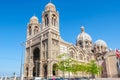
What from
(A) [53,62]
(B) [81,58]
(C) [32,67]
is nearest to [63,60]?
(A) [53,62]

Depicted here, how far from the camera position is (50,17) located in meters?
58.7

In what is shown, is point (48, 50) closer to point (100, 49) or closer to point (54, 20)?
point (54, 20)

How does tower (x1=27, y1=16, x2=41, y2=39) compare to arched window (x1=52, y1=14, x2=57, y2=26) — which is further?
tower (x1=27, y1=16, x2=41, y2=39)

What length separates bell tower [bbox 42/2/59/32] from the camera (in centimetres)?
5926

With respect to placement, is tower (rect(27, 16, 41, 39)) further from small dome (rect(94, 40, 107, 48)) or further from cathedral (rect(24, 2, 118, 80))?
small dome (rect(94, 40, 107, 48))

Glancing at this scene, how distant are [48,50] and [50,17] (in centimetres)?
1281

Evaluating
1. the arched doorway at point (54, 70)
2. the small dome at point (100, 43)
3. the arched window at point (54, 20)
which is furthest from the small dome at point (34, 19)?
the small dome at point (100, 43)

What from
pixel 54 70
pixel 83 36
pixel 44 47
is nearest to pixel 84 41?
pixel 83 36

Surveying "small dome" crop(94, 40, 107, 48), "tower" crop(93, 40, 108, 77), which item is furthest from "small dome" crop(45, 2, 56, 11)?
"small dome" crop(94, 40, 107, 48)

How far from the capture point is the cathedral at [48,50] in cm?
5480

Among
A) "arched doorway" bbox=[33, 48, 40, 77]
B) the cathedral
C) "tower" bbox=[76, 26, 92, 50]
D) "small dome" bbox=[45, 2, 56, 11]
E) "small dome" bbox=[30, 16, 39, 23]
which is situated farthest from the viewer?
"tower" bbox=[76, 26, 92, 50]

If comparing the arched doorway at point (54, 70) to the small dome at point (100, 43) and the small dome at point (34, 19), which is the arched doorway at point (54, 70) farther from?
the small dome at point (100, 43)

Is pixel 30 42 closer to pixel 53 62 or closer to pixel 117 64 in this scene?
pixel 53 62

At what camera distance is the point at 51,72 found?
51562mm
